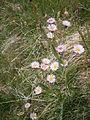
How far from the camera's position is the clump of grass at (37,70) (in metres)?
2.19

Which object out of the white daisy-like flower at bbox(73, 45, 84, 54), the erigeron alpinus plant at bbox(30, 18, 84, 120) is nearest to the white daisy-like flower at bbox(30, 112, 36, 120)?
the erigeron alpinus plant at bbox(30, 18, 84, 120)

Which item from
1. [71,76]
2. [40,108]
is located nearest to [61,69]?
[71,76]

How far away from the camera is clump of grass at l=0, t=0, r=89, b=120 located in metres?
2.19

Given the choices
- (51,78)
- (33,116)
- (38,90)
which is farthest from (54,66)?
(33,116)

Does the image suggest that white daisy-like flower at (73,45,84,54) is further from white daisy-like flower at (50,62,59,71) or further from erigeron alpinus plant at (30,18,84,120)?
white daisy-like flower at (50,62,59,71)

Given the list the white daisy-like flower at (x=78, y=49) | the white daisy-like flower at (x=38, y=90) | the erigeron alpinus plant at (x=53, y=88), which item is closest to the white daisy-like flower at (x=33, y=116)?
the erigeron alpinus plant at (x=53, y=88)

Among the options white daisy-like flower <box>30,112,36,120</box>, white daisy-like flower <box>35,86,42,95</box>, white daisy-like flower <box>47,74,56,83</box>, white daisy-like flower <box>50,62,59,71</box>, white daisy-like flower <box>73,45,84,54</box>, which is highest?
white daisy-like flower <box>73,45,84,54</box>

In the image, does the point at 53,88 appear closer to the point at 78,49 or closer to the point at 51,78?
the point at 51,78

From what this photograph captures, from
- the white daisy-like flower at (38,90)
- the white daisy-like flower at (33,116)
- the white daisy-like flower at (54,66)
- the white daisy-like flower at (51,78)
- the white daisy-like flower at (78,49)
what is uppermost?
the white daisy-like flower at (78,49)

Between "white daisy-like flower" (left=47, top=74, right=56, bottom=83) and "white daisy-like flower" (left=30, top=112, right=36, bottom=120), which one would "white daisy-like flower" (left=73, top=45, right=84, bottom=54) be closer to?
"white daisy-like flower" (left=47, top=74, right=56, bottom=83)

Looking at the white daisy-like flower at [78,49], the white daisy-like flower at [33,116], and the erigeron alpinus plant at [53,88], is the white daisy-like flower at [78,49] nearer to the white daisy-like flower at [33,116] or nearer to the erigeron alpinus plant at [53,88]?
the erigeron alpinus plant at [53,88]

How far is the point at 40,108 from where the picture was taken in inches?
91.0

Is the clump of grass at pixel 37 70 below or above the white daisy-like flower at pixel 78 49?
below

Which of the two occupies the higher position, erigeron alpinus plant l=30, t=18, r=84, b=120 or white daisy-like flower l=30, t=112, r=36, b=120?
erigeron alpinus plant l=30, t=18, r=84, b=120
